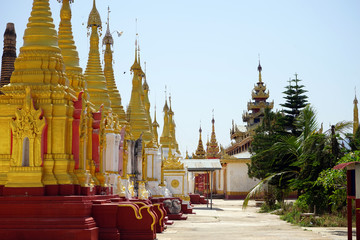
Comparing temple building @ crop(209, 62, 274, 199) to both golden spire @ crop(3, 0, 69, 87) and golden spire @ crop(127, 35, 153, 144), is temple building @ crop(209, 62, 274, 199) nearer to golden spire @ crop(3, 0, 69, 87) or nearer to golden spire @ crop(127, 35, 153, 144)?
golden spire @ crop(127, 35, 153, 144)

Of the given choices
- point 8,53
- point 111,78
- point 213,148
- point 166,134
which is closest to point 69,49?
point 111,78

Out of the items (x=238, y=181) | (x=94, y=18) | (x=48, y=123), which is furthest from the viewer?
(x=238, y=181)

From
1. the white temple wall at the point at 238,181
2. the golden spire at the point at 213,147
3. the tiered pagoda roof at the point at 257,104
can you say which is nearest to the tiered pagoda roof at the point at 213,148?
the golden spire at the point at 213,147

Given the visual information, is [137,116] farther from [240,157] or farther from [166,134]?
[240,157]

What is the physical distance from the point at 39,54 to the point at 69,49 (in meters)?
3.10

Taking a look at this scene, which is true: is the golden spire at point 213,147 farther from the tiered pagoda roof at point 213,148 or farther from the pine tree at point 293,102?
the pine tree at point 293,102

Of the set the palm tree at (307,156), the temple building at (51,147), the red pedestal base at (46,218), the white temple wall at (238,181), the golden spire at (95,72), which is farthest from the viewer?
the white temple wall at (238,181)

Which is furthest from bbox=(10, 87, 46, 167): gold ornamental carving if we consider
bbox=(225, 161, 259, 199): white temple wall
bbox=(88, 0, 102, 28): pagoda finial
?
bbox=(225, 161, 259, 199): white temple wall

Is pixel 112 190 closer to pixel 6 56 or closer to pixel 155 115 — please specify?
pixel 6 56

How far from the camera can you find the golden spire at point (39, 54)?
15.7 meters

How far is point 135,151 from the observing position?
1109 inches

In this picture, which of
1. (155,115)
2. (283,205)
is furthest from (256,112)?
(283,205)

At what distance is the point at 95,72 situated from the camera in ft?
74.2

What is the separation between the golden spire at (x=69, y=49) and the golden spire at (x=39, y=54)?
83.8 inches
